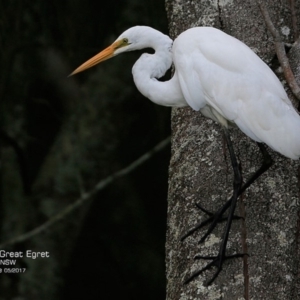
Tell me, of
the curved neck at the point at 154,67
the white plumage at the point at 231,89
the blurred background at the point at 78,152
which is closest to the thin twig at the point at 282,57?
the white plumage at the point at 231,89

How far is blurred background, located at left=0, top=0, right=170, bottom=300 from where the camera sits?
3363 millimetres

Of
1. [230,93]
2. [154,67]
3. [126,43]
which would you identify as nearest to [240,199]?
[230,93]

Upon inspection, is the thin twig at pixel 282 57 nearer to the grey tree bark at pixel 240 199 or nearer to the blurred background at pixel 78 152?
the grey tree bark at pixel 240 199

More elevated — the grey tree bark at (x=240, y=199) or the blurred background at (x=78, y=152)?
the blurred background at (x=78, y=152)

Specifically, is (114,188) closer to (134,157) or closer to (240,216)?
(134,157)

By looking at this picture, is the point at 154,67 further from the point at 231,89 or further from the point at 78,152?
the point at 78,152

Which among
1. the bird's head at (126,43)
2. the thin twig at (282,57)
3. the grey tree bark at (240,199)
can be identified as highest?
the bird's head at (126,43)

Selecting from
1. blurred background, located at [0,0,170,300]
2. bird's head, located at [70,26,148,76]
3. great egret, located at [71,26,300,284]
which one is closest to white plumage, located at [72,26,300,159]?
great egret, located at [71,26,300,284]

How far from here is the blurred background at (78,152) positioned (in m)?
3.36

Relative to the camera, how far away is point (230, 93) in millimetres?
2010

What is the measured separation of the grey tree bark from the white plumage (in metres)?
0.08

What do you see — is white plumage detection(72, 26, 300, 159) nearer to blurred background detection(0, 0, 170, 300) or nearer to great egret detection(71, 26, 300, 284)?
great egret detection(71, 26, 300, 284)

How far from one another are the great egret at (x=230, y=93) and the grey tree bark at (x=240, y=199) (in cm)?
3

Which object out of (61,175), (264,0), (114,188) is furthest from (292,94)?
(114,188)
